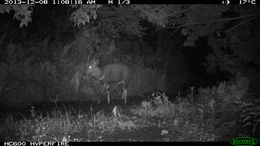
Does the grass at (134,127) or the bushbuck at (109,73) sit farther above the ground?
the bushbuck at (109,73)

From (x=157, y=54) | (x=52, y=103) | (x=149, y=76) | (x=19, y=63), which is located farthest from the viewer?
(x=157, y=54)

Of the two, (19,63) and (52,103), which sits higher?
(19,63)

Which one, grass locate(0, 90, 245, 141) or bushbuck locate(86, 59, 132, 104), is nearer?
A: grass locate(0, 90, 245, 141)

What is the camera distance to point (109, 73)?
1463 cm

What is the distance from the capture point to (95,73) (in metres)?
14.3

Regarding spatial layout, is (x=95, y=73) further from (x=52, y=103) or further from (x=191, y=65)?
(x=191, y=65)

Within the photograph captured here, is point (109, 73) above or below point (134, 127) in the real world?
above

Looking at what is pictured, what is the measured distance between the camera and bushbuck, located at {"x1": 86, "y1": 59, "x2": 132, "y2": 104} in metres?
14.3

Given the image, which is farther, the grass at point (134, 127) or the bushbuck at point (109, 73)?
the bushbuck at point (109, 73)

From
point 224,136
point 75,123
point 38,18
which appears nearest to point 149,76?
point 38,18

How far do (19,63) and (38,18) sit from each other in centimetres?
579

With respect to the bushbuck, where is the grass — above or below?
below

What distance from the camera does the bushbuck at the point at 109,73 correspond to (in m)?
14.3

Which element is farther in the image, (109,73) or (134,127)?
(109,73)
